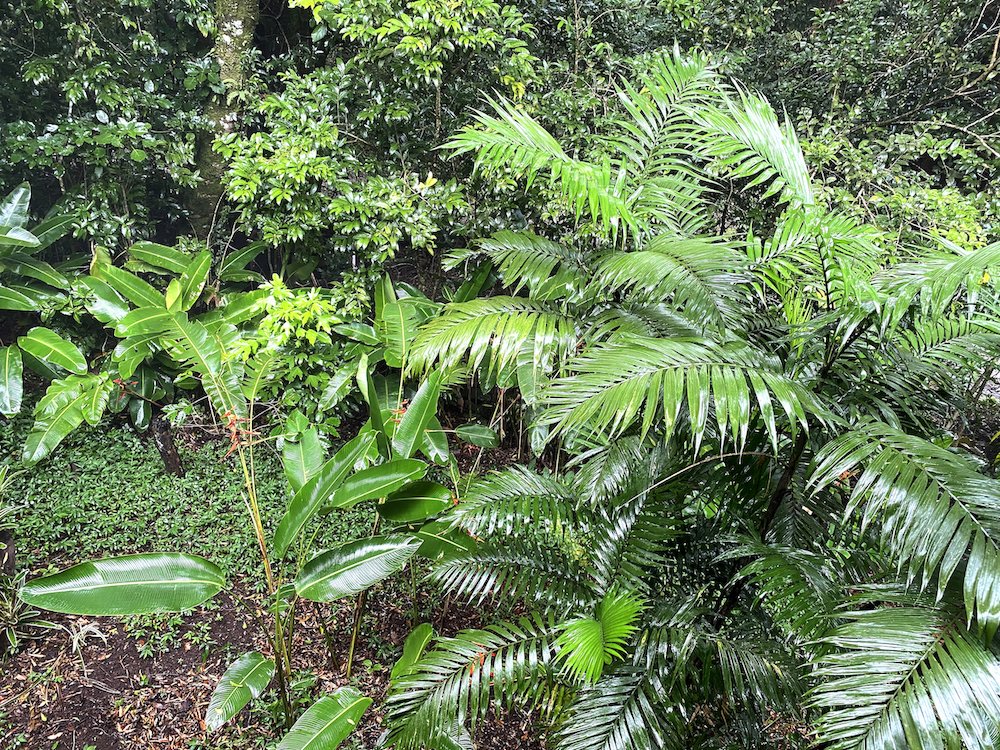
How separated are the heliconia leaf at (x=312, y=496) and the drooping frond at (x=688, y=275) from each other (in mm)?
982

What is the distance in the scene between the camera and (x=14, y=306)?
3.33 m

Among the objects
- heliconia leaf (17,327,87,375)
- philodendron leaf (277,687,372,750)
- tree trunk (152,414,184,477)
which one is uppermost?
heliconia leaf (17,327,87,375)

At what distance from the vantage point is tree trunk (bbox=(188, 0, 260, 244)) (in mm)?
3713

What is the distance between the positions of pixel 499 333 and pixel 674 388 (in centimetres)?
66

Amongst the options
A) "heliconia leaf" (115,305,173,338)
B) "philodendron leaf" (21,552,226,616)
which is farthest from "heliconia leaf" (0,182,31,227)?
"philodendron leaf" (21,552,226,616)

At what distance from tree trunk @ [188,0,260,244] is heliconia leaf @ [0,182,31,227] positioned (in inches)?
34.6

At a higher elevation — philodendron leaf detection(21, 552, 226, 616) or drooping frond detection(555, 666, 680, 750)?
drooping frond detection(555, 666, 680, 750)

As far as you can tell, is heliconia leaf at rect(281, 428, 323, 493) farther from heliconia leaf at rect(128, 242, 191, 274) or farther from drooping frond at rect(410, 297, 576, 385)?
heliconia leaf at rect(128, 242, 191, 274)

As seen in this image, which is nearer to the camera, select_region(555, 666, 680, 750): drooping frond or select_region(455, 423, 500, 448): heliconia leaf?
select_region(555, 666, 680, 750): drooping frond

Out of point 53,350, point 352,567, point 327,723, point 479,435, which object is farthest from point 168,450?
point 327,723

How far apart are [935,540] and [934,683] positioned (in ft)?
0.79

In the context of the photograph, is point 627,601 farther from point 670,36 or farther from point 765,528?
point 670,36

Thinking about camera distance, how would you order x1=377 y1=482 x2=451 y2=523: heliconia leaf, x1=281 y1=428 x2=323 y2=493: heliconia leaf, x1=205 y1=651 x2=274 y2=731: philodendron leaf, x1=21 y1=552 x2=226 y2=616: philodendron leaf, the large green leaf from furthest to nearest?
1. the large green leaf
2. x1=281 y1=428 x2=323 y2=493: heliconia leaf
3. x1=377 y1=482 x2=451 y2=523: heliconia leaf
4. x1=205 y1=651 x2=274 y2=731: philodendron leaf
5. x1=21 y1=552 x2=226 y2=616: philodendron leaf

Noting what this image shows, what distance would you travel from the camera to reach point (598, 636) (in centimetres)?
137
